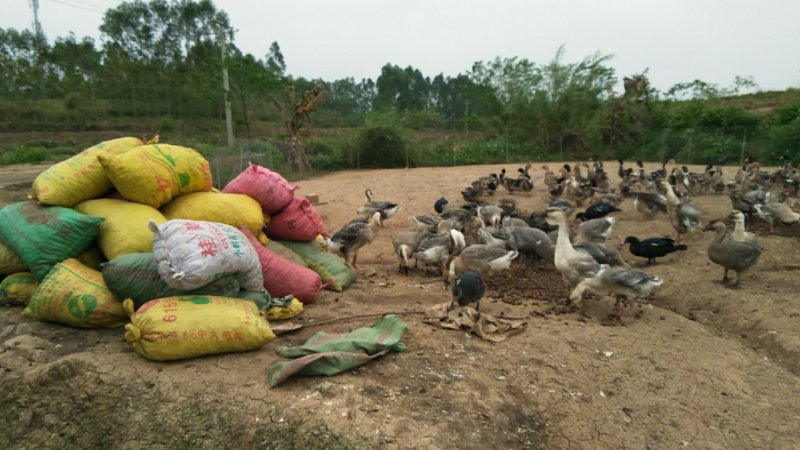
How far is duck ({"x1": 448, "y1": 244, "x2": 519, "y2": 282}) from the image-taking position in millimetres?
6223

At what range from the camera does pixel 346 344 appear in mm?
3775

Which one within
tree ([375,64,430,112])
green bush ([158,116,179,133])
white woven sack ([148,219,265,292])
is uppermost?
tree ([375,64,430,112])

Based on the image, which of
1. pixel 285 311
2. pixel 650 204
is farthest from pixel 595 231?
pixel 285 311

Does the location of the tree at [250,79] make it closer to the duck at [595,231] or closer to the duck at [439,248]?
the duck at [439,248]

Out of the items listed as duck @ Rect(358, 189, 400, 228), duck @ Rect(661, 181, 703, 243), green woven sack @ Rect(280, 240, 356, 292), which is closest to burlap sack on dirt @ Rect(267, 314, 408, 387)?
green woven sack @ Rect(280, 240, 356, 292)

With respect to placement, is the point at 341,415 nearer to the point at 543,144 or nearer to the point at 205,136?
the point at 543,144

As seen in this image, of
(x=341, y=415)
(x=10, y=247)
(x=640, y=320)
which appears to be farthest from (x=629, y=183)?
(x=10, y=247)

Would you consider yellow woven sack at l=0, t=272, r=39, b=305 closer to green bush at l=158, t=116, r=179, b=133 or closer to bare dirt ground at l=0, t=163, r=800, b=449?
bare dirt ground at l=0, t=163, r=800, b=449

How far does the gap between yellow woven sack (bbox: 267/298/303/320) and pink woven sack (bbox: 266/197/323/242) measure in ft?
3.66

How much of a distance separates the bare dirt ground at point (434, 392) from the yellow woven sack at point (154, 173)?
124cm

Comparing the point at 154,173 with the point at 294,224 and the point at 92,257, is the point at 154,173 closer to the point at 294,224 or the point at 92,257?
the point at 92,257

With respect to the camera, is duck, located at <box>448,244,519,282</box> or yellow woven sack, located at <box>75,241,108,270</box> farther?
duck, located at <box>448,244,519,282</box>

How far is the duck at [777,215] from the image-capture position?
336 inches

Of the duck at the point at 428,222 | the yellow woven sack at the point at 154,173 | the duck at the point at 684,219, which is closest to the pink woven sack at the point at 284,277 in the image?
the yellow woven sack at the point at 154,173
